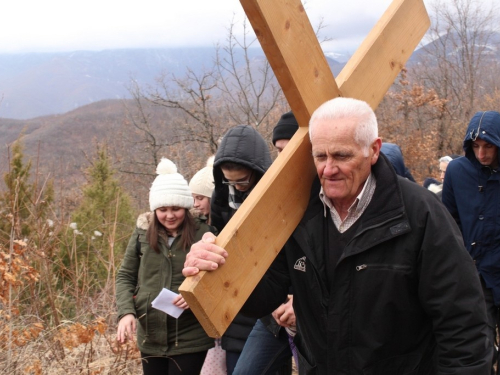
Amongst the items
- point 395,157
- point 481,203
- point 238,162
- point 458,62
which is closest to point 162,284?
point 238,162

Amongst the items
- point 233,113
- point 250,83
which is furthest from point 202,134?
point 250,83

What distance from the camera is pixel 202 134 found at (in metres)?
19.4

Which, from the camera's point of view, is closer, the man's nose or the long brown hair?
the man's nose

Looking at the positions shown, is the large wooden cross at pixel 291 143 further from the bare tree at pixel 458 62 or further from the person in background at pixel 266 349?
the bare tree at pixel 458 62

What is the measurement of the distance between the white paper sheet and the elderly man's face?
1.32 meters

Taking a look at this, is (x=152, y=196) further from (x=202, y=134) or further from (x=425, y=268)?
(x=202, y=134)

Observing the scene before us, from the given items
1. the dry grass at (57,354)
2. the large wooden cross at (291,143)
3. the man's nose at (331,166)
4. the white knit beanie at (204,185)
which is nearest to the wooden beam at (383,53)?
the large wooden cross at (291,143)

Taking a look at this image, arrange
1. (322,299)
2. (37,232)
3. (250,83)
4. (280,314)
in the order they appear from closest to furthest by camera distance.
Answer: (322,299) → (280,314) → (37,232) → (250,83)

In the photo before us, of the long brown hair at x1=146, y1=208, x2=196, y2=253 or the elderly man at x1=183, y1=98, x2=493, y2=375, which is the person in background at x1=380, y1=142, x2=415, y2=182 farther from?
the elderly man at x1=183, y1=98, x2=493, y2=375

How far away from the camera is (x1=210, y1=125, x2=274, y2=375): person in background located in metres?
2.99

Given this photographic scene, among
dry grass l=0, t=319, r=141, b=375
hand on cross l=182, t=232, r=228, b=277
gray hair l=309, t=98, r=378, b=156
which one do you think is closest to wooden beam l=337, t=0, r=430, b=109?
gray hair l=309, t=98, r=378, b=156

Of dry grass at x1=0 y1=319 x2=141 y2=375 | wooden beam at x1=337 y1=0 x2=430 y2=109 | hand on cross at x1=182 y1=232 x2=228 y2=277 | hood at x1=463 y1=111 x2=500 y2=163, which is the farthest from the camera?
hood at x1=463 y1=111 x2=500 y2=163

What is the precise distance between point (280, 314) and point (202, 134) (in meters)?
17.1

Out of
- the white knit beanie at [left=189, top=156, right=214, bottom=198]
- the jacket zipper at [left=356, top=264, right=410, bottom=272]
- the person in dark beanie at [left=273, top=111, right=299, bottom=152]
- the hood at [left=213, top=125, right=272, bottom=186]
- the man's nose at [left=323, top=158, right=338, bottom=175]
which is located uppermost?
the person in dark beanie at [left=273, top=111, right=299, bottom=152]
